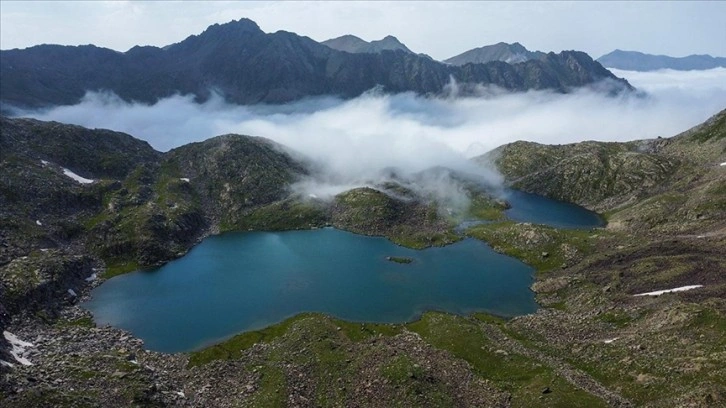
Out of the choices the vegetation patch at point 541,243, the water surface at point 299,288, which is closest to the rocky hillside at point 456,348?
the vegetation patch at point 541,243

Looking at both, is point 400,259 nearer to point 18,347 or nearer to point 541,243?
point 541,243

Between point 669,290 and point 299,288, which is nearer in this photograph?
point 669,290

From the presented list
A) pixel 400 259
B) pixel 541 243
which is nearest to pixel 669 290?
pixel 541 243

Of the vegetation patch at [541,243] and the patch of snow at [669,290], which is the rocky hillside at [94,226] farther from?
the patch of snow at [669,290]

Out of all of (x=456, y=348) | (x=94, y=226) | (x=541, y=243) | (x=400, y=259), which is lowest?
(x=456, y=348)

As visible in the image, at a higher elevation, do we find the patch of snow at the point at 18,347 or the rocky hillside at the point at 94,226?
the rocky hillside at the point at 94,226

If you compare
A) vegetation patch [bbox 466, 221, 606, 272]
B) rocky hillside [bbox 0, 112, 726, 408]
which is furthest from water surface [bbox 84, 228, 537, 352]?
rocky hillside [bbox 0, 112, 726, 408]
